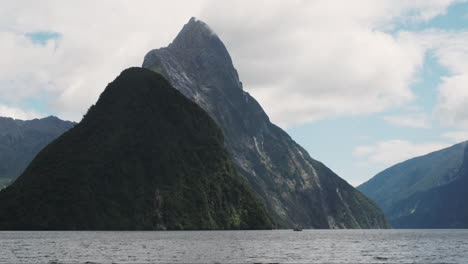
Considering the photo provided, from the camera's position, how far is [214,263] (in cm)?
8619

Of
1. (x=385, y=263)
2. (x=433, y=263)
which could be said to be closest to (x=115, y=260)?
(x=385, y=263)

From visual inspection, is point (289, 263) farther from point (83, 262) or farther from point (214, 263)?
point (83, 262)

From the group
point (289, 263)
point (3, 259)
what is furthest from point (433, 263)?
point (3, 259)

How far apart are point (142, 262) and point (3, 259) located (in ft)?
75.3

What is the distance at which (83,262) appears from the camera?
84.4 metres

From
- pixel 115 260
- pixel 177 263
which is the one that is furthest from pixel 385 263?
pixel 115 260

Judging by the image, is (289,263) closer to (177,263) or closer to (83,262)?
(177,263)

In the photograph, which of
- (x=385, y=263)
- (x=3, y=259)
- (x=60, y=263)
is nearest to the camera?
(x=60, y=263)

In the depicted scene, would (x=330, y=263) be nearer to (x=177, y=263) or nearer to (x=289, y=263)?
(x=289, y=263)

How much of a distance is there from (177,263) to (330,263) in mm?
26788

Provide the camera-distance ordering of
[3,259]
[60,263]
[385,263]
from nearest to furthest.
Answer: [60,263] → [3,259] → [385,263]

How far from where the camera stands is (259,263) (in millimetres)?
88062

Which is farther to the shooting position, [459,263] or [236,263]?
[459,263]

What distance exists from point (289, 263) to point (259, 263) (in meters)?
5.56
